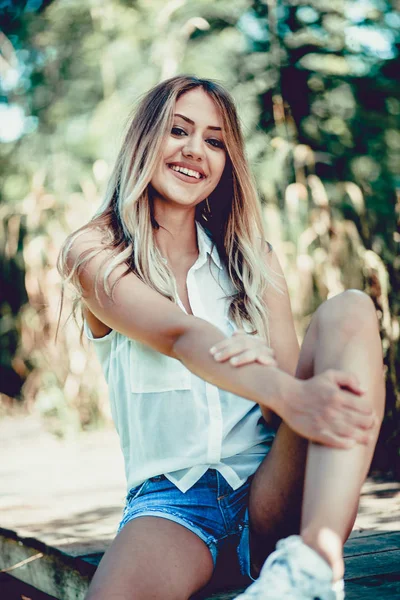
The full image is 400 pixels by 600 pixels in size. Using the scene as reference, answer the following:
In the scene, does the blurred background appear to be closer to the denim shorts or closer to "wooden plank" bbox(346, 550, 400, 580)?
"wooden plank" bbox(346, 550, 400, 580)

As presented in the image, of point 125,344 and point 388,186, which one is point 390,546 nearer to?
point 125,344

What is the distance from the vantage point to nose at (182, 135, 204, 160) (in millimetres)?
1974

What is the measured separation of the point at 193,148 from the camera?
77.8 inches

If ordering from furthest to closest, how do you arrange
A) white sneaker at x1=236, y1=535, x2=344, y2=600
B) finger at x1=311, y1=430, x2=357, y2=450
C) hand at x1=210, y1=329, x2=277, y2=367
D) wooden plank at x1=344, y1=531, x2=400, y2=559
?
1. wooden plank at x1=344, y1=531, x2=400, y2=559
2. hand at x1=210, y1=329, x2=277, y2=367
3. finger at x1=311, y1=430, x2=357, y2=450
4. white sneaker at x1=236, y1=535, x2=344, y2=600

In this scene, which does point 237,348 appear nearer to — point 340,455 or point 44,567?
point 340,455

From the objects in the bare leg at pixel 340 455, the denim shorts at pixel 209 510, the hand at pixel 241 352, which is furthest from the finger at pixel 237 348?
the denim shorts at pixel 209 510

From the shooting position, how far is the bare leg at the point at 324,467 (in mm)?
1375

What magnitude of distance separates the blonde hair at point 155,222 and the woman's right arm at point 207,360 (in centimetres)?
4

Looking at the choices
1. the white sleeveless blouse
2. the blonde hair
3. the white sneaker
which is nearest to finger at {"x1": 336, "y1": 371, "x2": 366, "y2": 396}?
the white sneaker

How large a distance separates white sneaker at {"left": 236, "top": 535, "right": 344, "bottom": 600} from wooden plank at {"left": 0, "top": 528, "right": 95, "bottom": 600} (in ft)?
2.38

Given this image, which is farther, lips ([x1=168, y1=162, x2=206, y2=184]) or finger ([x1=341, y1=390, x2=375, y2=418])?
lips ([x1=168, y1=162, x2=206, y2=184])

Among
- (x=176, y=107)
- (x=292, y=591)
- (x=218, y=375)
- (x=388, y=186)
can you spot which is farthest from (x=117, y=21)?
(x=292, y=591)

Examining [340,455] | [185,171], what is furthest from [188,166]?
[340,455]

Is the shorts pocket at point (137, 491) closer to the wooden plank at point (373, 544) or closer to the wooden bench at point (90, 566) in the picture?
the wooden bench at point (90, 566)
